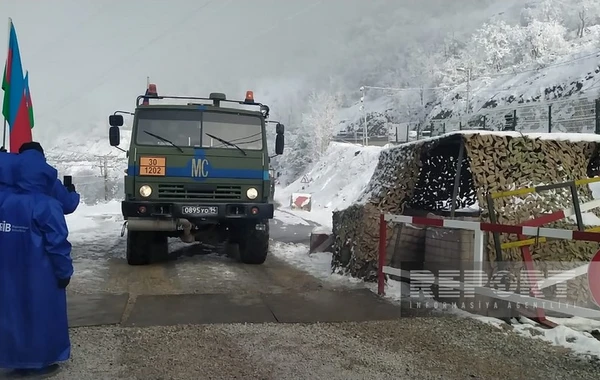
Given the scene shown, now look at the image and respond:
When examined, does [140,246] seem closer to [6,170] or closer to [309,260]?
Result: [309,260]

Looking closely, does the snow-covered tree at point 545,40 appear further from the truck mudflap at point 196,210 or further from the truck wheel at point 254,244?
the truck mudflap at point 196,210

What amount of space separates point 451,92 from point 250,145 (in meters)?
75.2

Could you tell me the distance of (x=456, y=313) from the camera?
5.53 m

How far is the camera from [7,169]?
3623mm

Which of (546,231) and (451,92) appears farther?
(451,92)

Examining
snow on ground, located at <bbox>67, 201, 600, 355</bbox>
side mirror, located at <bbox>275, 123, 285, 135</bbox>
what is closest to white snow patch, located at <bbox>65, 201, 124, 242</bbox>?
snow on ground, located at <bbox>67, 201, 600, 355</bbox>

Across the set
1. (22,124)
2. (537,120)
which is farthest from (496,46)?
(22,124)

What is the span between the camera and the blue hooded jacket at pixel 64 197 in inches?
153

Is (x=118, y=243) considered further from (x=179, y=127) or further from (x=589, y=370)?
(x=589, y=370)

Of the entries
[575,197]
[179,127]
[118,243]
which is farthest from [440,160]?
[118,243]

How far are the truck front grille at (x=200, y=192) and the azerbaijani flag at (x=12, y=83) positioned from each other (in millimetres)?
2219

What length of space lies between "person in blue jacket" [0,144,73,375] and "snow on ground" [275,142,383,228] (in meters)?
24.1

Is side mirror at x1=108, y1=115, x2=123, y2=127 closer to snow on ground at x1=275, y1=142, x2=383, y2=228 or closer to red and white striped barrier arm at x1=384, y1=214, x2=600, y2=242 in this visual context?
red and white striped barrier arm at x1=384, y1=214, x2=600, y2=242

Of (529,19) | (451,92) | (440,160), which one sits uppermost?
(529,19)
